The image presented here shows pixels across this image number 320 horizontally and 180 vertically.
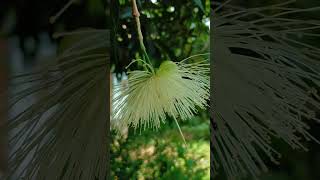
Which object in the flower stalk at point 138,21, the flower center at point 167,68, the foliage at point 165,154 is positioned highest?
the flower stalk at point 138,21

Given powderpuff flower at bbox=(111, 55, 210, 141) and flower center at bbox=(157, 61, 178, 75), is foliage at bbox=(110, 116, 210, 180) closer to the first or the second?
powderpuff flower at bbox=(111, 55, 210, 141)

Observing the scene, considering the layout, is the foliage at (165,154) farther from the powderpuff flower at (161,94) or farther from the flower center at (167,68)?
the flower center at (167,68)

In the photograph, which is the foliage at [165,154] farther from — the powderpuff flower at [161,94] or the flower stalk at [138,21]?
the flower stalk at [138,21]

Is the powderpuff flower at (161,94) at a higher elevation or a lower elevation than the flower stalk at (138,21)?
lower

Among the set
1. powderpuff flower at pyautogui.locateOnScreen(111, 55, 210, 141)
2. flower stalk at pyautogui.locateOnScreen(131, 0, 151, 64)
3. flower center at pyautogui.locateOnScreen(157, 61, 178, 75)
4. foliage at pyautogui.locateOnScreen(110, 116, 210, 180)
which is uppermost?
flower stalk at pyautogui.locateOnScreen(131, 0, 151, 64)

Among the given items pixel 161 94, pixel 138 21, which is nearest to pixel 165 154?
pixel 161 94

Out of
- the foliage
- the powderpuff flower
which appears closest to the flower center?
the powderpuff flower

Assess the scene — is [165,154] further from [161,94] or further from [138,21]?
[138,21]

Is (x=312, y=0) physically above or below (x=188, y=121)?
above

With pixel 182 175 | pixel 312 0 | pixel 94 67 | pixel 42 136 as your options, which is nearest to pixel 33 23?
pixel 94 67

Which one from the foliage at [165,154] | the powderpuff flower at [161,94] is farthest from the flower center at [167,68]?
the foliage at [165,154]

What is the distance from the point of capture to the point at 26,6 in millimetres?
1252

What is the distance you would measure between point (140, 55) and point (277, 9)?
0.40 metres

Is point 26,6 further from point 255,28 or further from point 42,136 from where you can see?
point 255,28
